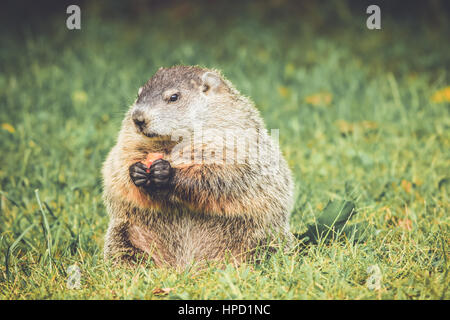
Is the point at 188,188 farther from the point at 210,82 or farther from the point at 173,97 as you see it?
the point at 210,82

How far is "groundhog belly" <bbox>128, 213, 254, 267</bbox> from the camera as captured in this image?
9.69 feet

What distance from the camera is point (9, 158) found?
14.0ft

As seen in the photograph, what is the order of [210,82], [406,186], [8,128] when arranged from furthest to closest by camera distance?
1. [8,128]
2. [406,186]
3. [210,82]

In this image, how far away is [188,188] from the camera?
2.87 metres

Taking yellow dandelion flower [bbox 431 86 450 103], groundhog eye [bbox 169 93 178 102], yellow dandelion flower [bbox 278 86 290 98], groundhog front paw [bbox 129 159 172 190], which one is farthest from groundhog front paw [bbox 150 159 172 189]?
yellow dandelion flower [bbox 431 86 450 103]

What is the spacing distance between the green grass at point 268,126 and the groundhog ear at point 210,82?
0.73 m

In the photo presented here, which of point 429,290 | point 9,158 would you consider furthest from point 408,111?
point 9,158

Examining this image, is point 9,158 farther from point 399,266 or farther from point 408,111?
point 408,111

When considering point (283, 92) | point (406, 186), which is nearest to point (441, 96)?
point (283, 92)

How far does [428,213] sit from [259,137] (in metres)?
1.33

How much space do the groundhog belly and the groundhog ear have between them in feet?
2.69

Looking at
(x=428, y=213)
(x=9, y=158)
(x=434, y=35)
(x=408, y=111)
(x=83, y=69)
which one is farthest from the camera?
(x=434, y=35)

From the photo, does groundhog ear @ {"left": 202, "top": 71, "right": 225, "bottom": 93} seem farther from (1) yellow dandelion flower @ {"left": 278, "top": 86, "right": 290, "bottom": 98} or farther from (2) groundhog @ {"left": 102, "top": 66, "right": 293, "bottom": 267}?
(1) yellow dandelion flower @ {"left": 278, "top": 86, "right": 290, "bottom": 98}

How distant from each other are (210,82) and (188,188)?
76 centimetres
